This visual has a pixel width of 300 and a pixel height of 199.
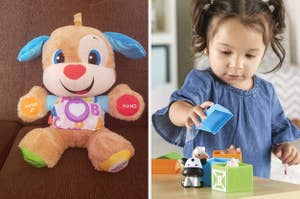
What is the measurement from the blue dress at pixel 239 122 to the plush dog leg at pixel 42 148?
9.7 inches

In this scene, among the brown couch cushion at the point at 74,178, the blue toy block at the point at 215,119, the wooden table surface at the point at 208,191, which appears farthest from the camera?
the blue toy block at the point at 215,119

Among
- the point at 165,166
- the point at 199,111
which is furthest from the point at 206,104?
the point at 165,166

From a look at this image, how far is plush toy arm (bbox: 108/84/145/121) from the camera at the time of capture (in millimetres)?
682

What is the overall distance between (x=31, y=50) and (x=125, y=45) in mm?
125

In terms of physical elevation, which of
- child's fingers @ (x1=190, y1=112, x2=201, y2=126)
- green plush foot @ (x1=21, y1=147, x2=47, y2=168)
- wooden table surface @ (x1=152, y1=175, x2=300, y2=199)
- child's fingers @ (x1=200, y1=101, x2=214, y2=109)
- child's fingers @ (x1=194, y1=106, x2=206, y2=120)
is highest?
child's fingers @ (x1=200, y1=101, x2=214, y2=109)

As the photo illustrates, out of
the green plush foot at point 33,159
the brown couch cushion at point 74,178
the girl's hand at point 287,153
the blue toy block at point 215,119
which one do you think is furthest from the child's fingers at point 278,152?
the green plush foot at point 33,159

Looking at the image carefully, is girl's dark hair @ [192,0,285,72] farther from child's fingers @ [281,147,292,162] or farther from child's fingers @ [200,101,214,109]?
child's fingers @ [281,147,292,162]

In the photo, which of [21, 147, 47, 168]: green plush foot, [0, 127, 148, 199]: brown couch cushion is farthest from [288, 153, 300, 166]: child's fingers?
[21, 147, 47, 168]: green plush foot

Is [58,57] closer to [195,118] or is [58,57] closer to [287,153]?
[195,118]

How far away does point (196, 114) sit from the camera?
33.6 inches

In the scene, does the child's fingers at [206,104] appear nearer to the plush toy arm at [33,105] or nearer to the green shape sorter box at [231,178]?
the green shape sorter box at [231,178]

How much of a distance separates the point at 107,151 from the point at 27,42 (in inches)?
7.1

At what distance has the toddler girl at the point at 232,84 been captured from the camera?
0.88 m

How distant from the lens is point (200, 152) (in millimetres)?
862
